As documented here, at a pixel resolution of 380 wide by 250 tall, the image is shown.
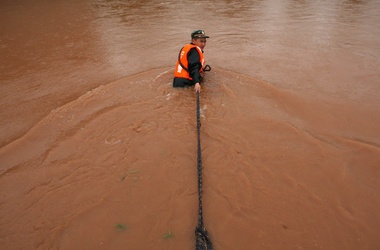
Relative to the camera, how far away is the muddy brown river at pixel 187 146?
8.75 ft

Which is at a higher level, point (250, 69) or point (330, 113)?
point (250, 69)

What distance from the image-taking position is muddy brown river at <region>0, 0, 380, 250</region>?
2668 millimetres

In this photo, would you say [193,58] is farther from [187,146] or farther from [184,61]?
[187,146]

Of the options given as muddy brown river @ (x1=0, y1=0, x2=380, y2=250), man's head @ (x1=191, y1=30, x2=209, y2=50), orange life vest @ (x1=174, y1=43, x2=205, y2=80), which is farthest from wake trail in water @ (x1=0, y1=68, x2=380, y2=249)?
man's head @ (x1=191, y1=30, x2=209, y2=50)

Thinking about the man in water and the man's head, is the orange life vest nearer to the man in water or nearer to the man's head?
the man in water

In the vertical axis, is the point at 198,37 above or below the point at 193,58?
above

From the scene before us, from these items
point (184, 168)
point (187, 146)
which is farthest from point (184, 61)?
point (184, 168)

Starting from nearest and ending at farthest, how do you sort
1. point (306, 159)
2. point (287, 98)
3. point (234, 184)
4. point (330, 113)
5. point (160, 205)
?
point (160, 205)
point (234, 184)
point (306, 159)
point (330, 113)
point (287, 98)

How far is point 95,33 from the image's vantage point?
9.08 metres

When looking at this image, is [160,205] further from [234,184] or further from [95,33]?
[95,33]

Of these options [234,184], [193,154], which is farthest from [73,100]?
[234,184]

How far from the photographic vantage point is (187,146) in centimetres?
380

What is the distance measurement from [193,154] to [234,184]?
76cm

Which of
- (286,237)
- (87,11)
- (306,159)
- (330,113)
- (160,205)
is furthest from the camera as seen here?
(87,11)
